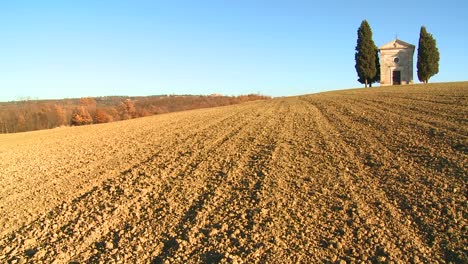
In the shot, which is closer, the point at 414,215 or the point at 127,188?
the point at 414,215

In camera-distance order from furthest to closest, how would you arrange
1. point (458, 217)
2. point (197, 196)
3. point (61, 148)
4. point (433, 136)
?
point (61, 148)
point (433, 136)
point (197, 196)
point (458, 217)

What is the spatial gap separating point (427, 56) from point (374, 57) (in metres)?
6.33

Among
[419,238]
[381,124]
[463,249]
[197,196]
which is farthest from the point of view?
[381,124]

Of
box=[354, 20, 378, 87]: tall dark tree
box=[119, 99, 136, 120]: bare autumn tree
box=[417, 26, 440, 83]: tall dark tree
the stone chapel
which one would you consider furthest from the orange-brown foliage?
box=[417, 26, 440, 83]: tall dark tree

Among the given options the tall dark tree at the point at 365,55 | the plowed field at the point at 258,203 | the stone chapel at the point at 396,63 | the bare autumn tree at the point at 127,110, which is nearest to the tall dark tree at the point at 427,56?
the stone chapel at the point at 396,63

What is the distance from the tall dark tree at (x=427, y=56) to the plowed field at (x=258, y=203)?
42673mm

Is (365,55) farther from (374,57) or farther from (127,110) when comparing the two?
(127,110)

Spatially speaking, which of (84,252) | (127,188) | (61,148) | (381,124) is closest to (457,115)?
(381,124)

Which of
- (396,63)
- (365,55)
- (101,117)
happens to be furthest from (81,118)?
(396,63)

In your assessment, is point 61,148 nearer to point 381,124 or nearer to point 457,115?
point 381,124

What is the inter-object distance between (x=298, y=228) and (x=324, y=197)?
3.87ft

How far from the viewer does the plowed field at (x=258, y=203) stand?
14.9 feet

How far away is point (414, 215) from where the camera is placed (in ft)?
16.7

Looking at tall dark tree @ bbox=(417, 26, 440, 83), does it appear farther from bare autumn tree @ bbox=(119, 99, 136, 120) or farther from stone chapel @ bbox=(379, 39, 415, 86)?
bare autumn tree @ bbox=(119, 99, 136, 120)
